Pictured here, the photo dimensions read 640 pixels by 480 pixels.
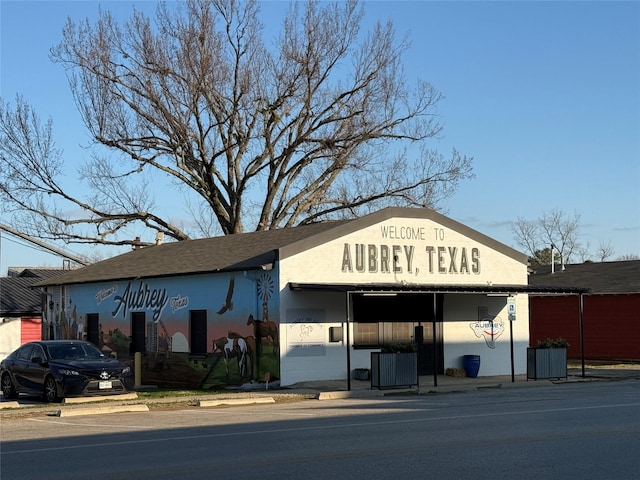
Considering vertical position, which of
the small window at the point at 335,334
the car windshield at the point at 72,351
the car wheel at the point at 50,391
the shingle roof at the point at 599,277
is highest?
the shingle roof at the point at 599,277

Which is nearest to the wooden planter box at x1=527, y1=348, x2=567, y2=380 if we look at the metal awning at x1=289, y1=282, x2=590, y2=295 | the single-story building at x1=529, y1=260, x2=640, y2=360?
the metal awning at x1=289, y1=282, x2=590, y2=295

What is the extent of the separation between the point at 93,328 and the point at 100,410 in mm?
14431

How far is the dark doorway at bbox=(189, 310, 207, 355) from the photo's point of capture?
1146 inches

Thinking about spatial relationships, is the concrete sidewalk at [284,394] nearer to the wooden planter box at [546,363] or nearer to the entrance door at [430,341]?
the wooden planter box at [546,363]

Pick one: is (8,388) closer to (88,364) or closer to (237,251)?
(88,364)

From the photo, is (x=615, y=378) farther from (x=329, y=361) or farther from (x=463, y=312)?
(x=329, y=361)

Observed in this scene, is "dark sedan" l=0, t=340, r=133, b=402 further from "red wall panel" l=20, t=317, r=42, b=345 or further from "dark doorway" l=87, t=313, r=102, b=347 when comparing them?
"red wall panel" l=20, t=317, r=42, b=345

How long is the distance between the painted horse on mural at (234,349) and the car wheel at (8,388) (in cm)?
597

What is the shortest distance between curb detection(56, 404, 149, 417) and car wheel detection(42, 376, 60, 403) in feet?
9.34

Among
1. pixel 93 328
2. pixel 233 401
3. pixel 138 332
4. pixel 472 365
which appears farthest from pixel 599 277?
pixel 233 401

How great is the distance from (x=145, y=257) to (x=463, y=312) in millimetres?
12633

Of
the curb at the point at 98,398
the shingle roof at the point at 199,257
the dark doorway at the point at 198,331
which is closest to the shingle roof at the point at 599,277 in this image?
the shingle roof at the point at 199,257

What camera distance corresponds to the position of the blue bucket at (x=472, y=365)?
98.2 feet

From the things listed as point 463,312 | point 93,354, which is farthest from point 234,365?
point 463,312
